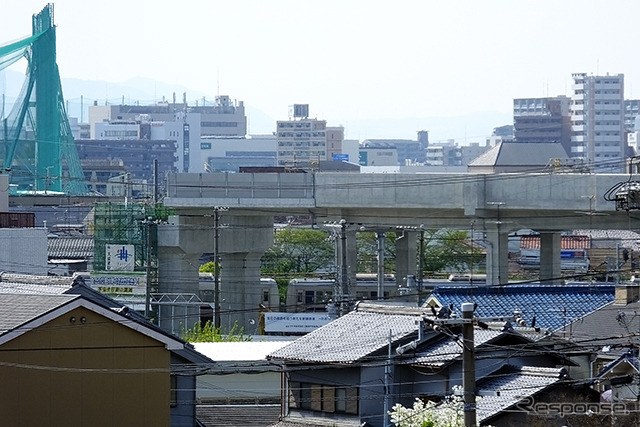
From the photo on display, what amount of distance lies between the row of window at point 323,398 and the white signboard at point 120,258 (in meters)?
26.7

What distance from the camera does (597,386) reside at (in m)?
19.1

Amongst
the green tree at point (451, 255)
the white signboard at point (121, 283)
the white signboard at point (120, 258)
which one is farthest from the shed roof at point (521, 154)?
the white signboard at point (121, 283)

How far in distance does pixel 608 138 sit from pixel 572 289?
143 m

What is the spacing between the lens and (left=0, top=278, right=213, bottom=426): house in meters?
15.9

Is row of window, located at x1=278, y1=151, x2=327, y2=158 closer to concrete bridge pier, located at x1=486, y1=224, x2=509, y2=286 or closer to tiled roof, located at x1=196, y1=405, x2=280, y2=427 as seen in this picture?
concrete bridge pier, located at x1=486, y1=224, x2=509, y2=286

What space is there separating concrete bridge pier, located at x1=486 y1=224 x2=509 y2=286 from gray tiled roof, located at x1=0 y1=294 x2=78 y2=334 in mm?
27143

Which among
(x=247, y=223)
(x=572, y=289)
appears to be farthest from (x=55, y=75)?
(x=572, y=289)

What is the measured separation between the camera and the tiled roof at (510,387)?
17.1 meters

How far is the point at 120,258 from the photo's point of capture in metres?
46.5

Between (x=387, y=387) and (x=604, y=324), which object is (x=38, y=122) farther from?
(x=387, y=387)

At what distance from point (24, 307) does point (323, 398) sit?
16.2 ft

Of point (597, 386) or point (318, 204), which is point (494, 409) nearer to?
point (597, 386)

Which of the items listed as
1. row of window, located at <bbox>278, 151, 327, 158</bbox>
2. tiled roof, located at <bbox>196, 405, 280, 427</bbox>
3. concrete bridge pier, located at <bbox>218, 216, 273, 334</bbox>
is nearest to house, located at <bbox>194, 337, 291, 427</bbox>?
tiled roof, located at <bbox>196, 405, 280, 427</bbox>

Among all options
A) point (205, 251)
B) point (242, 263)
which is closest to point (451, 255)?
point (242, 263)
